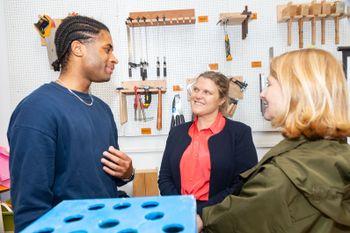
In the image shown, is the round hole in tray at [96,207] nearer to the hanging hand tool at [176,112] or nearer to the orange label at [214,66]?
the hanging hand tool at [176,112]

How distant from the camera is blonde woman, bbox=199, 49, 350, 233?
0.92m

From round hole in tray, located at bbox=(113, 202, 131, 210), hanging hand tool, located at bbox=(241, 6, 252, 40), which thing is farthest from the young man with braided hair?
hanging hand tool, located at bbox=(241, 6, 252, 40)

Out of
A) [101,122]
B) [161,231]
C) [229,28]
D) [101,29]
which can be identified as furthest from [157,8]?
[161,231]

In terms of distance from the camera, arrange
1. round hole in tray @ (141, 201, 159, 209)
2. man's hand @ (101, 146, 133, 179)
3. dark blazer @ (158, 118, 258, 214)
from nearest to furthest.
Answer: round hole in tray @ (141, 201, 159, 209)
man's hand @ (101, 146, 133, 179)
dark blazer @ (158, 118, 258, 214)

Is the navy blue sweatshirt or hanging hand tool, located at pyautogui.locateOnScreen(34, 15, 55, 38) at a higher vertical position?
hanging hand tool, located at pyautogui.locateOnScreen(34, 15, 55, 38)

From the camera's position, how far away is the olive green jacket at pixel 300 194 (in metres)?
0.90

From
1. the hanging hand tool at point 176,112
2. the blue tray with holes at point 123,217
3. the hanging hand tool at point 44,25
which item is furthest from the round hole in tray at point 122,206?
the hanging hand tool at point 44,25

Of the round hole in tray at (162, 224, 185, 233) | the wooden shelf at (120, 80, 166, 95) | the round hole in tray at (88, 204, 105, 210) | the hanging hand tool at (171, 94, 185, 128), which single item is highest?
the wooden shelf at (120, 80, 166, 95)

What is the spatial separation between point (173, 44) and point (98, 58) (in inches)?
65.6

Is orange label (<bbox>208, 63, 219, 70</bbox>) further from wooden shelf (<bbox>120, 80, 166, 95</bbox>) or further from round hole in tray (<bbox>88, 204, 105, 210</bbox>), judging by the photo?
round hole in tray (<bbox>88, 204, 105, 210</bbox>)

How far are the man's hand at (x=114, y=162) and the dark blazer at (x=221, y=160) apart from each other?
0.61 metres

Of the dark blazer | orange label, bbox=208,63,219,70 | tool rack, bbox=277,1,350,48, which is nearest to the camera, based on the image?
the dark blazer

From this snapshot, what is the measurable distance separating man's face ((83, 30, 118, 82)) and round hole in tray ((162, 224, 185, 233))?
954 mm

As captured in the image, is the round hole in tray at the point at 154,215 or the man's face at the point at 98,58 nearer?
the round hole in tray at the point at 154,215
